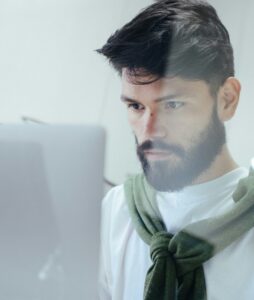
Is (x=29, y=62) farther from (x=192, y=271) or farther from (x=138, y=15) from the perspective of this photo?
(x=192, y=271)

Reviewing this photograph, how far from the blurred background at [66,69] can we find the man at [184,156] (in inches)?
0.6

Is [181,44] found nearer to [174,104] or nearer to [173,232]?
[174,104]

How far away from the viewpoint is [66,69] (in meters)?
0.42

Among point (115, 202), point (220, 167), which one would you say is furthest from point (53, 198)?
point (220, 167)

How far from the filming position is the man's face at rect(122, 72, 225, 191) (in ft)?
1.24

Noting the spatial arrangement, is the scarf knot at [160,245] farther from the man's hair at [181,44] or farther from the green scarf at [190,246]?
the man's hair at [181,44]

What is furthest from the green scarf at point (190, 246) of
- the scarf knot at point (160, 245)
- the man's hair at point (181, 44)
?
the man's hair at point (181, 44)

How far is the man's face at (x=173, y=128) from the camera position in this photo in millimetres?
377

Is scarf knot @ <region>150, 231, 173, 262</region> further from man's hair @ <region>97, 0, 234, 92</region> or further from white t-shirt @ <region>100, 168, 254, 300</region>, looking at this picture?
man's hair @ <region>97, 0, 234, 92</region>

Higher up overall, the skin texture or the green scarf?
the skin texture

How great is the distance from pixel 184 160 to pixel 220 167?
0.12 ft

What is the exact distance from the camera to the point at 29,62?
42 cm

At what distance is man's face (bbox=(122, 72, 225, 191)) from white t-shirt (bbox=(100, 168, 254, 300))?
0.02 meters

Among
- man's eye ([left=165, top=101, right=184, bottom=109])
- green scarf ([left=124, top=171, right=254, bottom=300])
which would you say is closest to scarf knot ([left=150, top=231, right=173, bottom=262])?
green scarf ([left=124, top=171, right=254, bottom=300])
